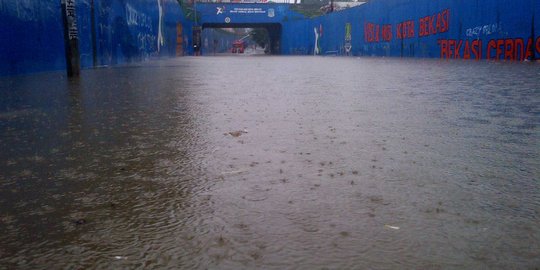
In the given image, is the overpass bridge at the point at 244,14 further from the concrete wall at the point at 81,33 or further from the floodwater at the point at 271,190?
the floodwater at the point at 271,190

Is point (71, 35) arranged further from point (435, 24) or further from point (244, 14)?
point (244, 14)

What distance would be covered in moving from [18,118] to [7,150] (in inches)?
51.6

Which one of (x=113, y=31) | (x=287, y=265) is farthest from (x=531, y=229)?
(x=113, y=31)

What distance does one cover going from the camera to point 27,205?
5.86 feet

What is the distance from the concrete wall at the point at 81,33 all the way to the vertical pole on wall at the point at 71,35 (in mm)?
1326

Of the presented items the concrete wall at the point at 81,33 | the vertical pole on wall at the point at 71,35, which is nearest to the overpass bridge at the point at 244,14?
the concrete wall at the point at 81,33

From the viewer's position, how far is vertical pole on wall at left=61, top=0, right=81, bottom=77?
25.1 ft

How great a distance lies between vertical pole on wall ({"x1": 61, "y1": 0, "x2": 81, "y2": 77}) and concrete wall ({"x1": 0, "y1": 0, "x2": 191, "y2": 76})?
52.2 inches

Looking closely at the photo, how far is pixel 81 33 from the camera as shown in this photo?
481 inches

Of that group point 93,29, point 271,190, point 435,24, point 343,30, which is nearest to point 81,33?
point 93,29

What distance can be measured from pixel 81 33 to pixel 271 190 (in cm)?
1161

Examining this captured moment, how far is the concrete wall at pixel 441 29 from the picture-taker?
14789mm

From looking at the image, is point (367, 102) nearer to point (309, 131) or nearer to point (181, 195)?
point (309, 131)

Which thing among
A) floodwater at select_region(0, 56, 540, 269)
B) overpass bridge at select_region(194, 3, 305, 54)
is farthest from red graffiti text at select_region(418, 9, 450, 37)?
overpass bridge at select_region(194, 3, 305, 54)
